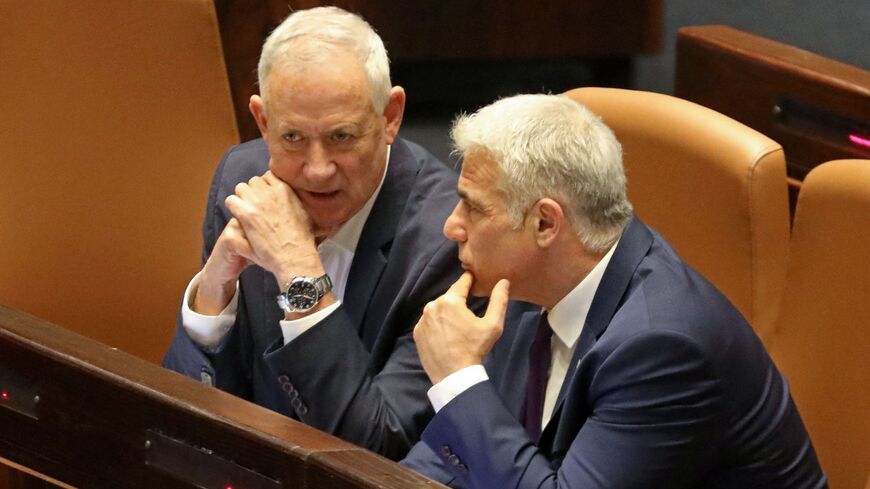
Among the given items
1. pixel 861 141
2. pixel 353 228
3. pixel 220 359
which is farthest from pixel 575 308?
pixel 861 141

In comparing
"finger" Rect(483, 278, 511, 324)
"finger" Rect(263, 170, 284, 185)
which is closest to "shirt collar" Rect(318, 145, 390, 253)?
"finger" Rect(263, 170, 284, 185)

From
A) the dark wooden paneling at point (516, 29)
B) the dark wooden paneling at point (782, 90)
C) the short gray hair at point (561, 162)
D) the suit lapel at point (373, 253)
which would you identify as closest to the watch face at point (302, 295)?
the suit lapel at point (373, 253)

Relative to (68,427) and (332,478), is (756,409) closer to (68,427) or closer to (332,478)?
(332,478)

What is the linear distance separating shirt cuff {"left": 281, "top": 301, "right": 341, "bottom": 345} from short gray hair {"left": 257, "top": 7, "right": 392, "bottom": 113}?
277mm

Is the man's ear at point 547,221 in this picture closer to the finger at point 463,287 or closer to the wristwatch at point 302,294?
the finger at point 463,287

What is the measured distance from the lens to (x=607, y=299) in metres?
1.48

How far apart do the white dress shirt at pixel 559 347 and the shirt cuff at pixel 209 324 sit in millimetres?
418

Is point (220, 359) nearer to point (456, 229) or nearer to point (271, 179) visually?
point (271, 179)

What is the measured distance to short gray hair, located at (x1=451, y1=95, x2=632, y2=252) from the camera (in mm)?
1442

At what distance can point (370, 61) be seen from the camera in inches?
68.2

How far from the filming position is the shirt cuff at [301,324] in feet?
5.43

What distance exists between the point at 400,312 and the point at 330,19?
39 centimetres

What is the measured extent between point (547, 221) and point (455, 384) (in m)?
0.20

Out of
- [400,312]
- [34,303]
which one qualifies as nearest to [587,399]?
[400,312]
